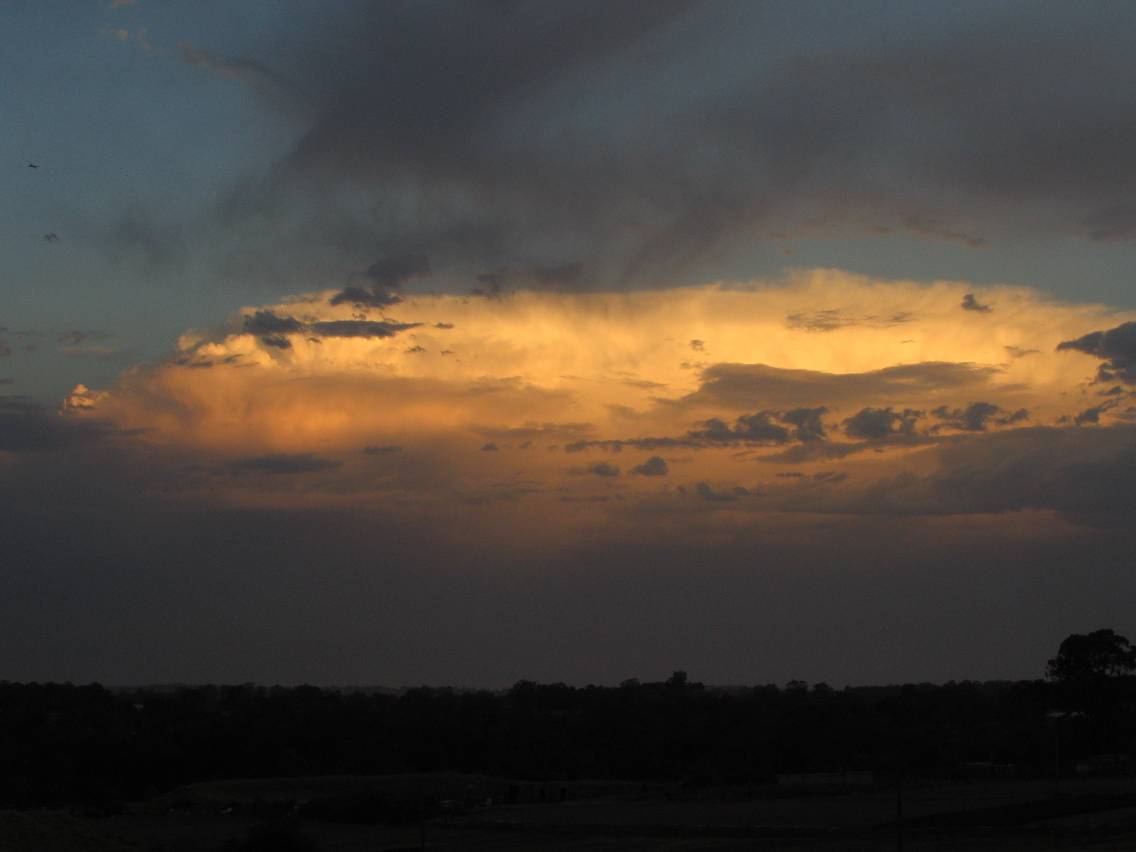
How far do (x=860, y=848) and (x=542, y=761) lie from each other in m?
61.4

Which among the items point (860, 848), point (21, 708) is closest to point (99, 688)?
point (21, 708)

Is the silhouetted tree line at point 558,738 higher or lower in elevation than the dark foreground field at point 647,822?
higher

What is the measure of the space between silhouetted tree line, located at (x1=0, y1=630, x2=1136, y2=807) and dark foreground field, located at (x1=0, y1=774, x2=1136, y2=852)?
9741 millimetres

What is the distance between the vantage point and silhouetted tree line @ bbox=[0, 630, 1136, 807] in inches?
3770

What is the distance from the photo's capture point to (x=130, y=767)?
322 feet

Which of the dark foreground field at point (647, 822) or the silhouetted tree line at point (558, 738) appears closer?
the dark foreground field at point (647, 822)

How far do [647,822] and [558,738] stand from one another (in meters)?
51.1

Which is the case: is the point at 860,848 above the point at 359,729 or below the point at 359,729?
below

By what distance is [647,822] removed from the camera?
6278 centimetres

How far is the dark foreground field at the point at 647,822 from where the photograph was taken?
167ft

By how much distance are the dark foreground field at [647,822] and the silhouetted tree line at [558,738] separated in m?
9.74

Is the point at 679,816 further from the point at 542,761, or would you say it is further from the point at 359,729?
the point at 359,729

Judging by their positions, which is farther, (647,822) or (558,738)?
(558,738)

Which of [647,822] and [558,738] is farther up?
[558,738]
